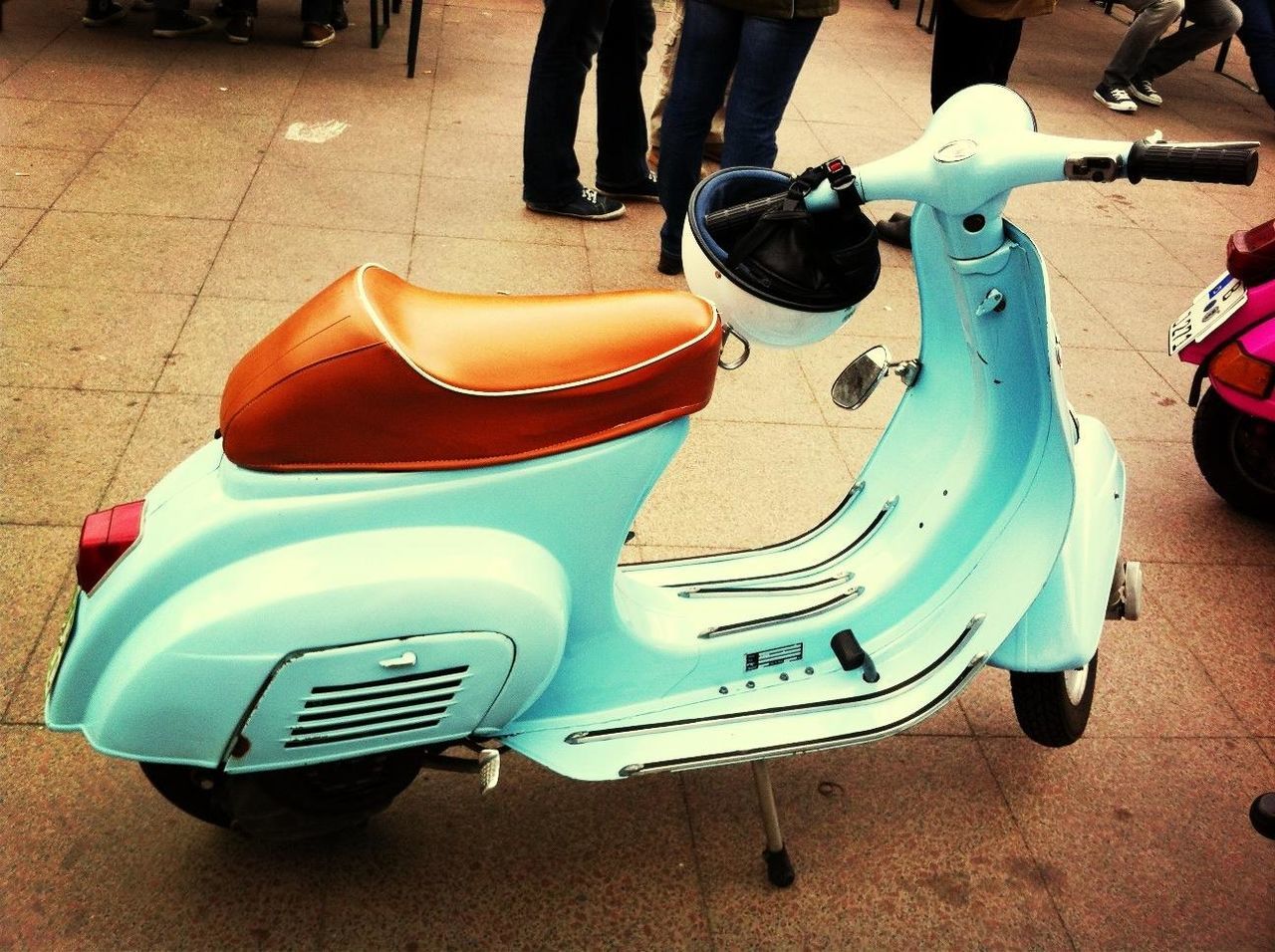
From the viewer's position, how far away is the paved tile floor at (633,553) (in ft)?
6.60

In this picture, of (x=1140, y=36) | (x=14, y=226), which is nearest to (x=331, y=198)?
(x=14, y=226)

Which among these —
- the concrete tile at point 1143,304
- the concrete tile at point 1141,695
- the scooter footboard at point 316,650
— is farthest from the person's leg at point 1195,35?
the scooter footboard at point 316,650

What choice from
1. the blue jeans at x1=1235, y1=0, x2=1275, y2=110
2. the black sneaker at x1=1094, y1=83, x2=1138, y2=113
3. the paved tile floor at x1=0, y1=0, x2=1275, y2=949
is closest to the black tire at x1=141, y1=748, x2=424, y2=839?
the paved tile floor at x1=0, y1=0, x2=1275, y2=949

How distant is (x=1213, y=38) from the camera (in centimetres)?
655

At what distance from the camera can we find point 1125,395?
12.5 ft

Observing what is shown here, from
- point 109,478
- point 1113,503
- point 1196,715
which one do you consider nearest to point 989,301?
point 1113,503

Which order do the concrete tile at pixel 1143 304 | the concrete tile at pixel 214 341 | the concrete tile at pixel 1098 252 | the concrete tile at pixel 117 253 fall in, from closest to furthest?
the concrete tile at pixel 214 341
the concrete tile at pixel 117 253
the concrete tile at pixel 1143 304
the concrete tile at pixel 1098 252

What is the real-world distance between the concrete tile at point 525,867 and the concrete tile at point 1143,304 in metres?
2.76

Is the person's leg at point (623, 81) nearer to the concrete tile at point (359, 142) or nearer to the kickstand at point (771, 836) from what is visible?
the concrete tile at point (359, 142)

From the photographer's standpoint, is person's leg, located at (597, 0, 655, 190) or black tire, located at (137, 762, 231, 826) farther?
person's leg, located at (597, 0, 655, 190)

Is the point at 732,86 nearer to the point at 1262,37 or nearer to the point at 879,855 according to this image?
the point at 879,855

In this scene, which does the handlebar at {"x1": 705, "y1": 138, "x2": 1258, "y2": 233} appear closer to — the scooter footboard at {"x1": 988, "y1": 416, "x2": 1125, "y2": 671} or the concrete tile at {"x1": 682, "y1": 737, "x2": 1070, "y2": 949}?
the scooter footboard at {"x1": 988, "y1": 416, "x2": 1125, "y2": 671}

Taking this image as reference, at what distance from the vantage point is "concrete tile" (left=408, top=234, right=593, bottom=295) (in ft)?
12.9

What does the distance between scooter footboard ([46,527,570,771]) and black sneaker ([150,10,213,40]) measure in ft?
16.2
